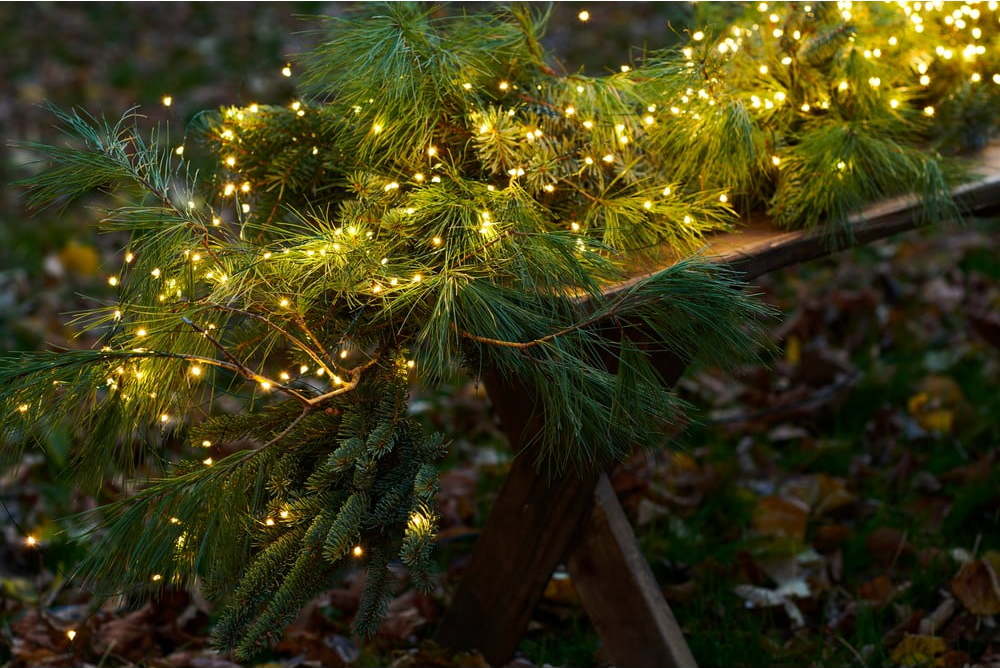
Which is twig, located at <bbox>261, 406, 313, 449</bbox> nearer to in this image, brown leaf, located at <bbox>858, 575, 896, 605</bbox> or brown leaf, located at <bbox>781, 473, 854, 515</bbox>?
brown leaf, located at <bbox>858, 575, 896, 605</bbox>

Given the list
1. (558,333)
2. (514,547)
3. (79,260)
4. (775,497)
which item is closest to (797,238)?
(558,333)

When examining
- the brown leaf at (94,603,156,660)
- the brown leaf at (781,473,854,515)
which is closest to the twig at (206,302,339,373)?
the brown leaf at (94,603,156,660)

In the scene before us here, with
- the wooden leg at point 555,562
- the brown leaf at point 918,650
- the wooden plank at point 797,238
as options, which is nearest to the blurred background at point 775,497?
the brown leaf at point 918,650

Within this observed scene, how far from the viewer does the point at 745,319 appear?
1.39 m

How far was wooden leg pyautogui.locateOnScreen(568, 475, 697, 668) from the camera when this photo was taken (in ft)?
5.70

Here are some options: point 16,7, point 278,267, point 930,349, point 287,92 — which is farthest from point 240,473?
point 16,7

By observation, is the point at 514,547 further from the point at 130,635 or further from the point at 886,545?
the point at 886,545

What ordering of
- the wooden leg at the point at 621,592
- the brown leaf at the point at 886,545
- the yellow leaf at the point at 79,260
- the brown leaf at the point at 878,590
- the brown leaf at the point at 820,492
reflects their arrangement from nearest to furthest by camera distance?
the wooden leg at the point at 621,592
the brown leaf at the point at 878,590
the brown leaf at the point at 886,545
the brown leaf at the point at 820,492
the yellow leaf at the point at 79,260

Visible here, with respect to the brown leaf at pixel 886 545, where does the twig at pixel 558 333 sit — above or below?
above

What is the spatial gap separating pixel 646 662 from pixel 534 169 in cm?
82

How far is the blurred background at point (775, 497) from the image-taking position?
198 centimetres

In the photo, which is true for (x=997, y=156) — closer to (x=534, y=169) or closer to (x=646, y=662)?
(x=534, y=169)

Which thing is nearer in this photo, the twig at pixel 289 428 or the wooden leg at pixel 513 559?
the twig at pixel 289 428

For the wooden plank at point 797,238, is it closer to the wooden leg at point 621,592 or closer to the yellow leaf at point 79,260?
the wooden leg at point 621,592
